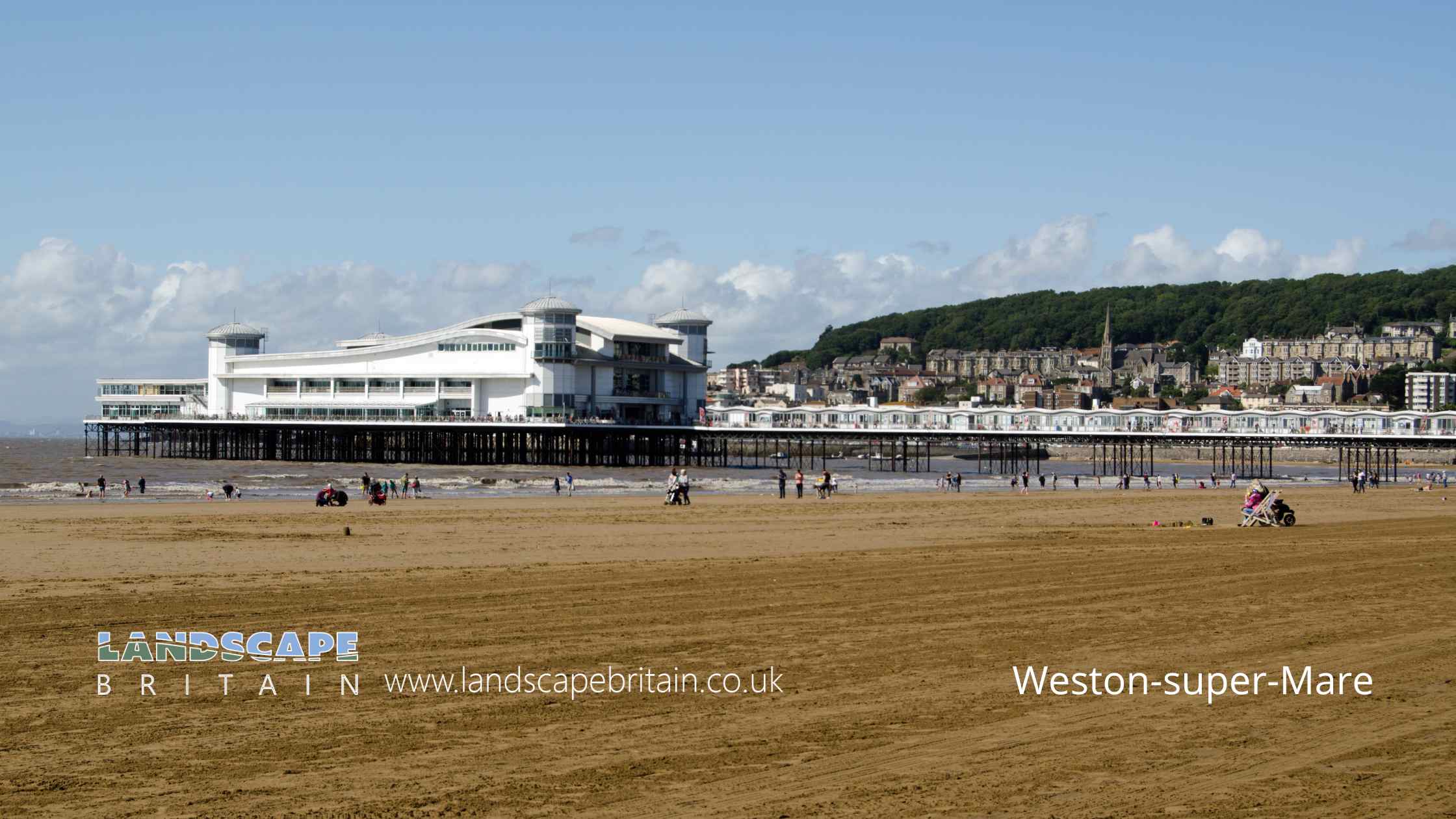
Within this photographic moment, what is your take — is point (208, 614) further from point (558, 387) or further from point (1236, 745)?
point (558, 387)

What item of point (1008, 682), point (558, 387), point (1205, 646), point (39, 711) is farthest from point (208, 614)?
point (558, 387)

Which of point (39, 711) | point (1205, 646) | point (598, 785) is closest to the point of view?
point (598, 785)

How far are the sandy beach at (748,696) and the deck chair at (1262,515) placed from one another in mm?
4859

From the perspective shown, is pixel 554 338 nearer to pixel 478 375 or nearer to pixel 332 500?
pixel 478 375

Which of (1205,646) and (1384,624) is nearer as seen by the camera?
(1205,646)

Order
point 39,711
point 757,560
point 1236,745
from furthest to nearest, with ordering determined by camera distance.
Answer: point 757,560 < point 39,711 < point 1236,745

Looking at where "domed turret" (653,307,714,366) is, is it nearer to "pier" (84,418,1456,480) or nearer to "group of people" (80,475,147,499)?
"pier" (84,418,1456,480)

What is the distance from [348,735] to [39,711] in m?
2.41

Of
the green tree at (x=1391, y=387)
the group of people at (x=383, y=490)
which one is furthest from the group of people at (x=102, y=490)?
the green tree at (x=1391, y=387)

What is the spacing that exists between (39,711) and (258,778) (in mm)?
2549

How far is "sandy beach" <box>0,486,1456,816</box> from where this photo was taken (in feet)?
27.3

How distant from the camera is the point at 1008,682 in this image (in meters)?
11.2

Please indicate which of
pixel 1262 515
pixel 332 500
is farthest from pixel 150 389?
pixel 1262 515

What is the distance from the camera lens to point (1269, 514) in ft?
94.2
